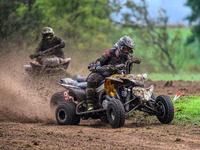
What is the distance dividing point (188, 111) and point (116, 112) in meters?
3.18

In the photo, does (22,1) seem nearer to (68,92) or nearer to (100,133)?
(68,92)

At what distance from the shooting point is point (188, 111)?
10.5 metres

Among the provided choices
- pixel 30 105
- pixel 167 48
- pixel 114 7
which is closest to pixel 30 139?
pixel 30 105

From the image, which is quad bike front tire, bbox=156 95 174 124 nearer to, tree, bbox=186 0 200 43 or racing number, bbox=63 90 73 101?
racing number, bbox=63 90 73 101

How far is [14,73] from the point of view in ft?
52.0

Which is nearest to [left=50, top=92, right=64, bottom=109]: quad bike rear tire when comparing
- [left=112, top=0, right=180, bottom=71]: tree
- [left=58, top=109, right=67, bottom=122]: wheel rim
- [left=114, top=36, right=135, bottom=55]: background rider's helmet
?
[left=58, top=109, right=67, bottom=122]: wheel rim

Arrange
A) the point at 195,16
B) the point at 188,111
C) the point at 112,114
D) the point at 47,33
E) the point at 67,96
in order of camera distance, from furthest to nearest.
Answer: the point at 195,16 < the point at 47,33 < the point at 188,111 < the point at 67,96 < the point at 112,114

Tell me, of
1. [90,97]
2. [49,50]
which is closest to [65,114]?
[90,97]

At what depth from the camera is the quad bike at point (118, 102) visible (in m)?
8.34

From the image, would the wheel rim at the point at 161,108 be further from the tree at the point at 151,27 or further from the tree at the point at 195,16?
the tree at the point at 195,16

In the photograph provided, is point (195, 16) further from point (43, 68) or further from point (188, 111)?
point (188, 111)

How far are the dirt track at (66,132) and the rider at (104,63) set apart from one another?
0.83 meters

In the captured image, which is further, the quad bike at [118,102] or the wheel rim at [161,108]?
the wheel rim at [161,108]

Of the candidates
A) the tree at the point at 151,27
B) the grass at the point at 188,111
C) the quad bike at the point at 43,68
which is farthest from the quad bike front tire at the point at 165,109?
the tree at the point at 151,27
